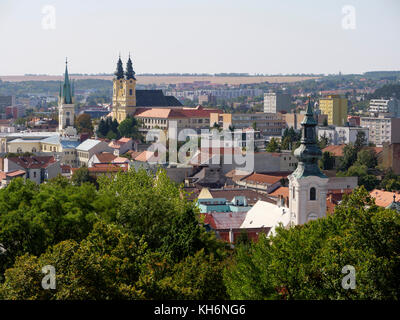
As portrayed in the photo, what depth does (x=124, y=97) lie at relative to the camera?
105062 mm

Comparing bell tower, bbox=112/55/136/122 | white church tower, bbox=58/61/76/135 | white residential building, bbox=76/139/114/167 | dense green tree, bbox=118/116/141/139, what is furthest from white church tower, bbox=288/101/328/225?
bell tower, bbox=112/55/136/122

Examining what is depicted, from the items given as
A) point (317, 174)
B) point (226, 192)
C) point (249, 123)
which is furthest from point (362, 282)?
point (249, 123)

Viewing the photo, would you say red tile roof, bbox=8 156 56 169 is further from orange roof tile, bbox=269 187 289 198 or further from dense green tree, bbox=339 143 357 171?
dense green tree, bbox=339 143 357 171

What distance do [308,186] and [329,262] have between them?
1090 cm

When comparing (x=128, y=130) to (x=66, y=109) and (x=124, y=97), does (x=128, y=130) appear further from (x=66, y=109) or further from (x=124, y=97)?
(x=124, y=97)

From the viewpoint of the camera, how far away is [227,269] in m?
19.1

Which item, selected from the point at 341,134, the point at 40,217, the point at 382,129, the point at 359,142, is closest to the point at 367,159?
the point at 359,142

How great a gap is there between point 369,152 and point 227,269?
Answer: 50800 millimetres

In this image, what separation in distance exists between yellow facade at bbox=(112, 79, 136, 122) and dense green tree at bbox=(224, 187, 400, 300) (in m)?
86.6

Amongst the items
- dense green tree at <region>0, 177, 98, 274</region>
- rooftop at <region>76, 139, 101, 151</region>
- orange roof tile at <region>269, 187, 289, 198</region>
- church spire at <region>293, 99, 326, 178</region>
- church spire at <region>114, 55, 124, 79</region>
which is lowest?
orange roof tile at <region>269, 187, 289, 198</region>

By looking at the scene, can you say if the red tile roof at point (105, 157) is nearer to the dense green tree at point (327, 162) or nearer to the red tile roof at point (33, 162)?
the red tile roof at point (33, 162)

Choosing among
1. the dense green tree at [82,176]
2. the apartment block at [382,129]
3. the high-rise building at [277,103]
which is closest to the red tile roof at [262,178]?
the dense green tree at [82,176]

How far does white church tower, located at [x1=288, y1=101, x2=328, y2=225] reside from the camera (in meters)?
26.3
